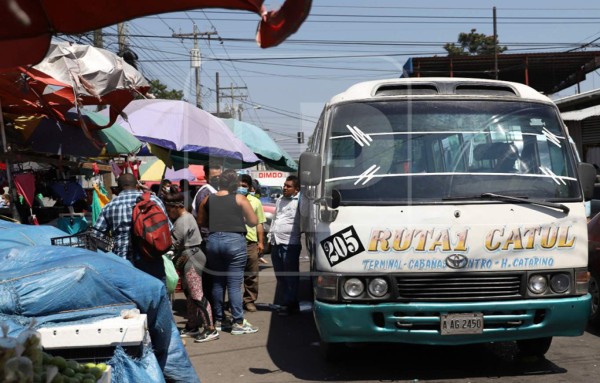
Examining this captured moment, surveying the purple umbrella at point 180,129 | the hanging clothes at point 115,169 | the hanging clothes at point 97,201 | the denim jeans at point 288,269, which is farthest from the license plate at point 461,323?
the hanging clothes at point 115,169

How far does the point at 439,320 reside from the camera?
5.73 metres

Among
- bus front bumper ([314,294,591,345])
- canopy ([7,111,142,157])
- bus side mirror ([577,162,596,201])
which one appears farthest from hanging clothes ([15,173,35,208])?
bus side mirror ([577,162,596,201])

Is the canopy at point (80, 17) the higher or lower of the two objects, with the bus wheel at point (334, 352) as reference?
higher

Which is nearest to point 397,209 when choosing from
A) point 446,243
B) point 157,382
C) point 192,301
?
point 446,243

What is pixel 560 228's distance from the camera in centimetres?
585

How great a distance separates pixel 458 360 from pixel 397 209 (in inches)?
76.8

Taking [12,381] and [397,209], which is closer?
[12,381]

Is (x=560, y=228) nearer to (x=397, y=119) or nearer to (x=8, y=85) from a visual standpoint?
(x=397, y=119)

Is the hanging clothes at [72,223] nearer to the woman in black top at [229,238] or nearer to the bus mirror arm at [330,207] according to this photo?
the woman in black top at [229,238]

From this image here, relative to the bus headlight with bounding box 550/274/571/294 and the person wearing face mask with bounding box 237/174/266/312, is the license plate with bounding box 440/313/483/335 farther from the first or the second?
the person wearing face mask with bounding box 237/174/266/312

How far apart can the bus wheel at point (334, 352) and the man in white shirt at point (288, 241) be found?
2749mm

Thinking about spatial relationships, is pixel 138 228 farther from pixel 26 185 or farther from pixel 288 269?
pixel 288 269

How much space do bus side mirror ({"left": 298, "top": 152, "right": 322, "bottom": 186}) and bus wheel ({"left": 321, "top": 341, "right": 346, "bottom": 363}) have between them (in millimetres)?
1588

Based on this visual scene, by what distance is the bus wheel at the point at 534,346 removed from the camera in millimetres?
6527
